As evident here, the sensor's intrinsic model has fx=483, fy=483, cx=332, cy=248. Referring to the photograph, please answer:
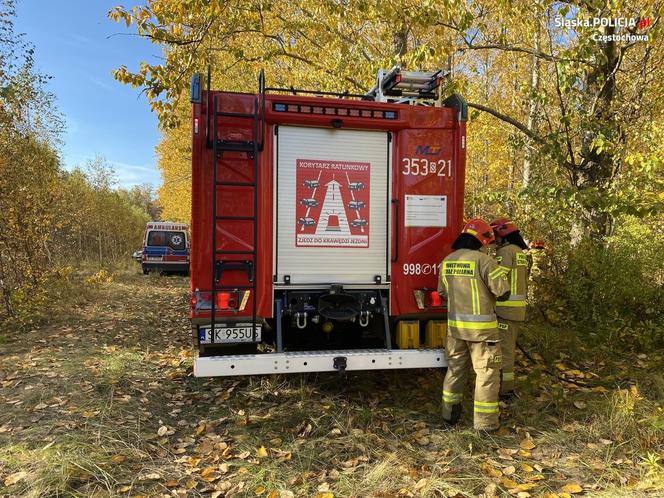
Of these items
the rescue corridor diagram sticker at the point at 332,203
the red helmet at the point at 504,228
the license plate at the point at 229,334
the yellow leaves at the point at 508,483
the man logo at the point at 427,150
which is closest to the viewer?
the yellow leaves at the point at 508,483

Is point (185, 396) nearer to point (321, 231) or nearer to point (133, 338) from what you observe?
point (321, 231)

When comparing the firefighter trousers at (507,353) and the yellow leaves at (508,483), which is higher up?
the firefighter trousers at (507,353)

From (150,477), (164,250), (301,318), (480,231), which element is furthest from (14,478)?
(164,250)

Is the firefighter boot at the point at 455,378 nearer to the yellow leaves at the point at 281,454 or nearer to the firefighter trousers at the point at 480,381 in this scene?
the firefighter trousers at the point at 480,381

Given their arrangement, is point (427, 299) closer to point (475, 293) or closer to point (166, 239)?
point (475, 293)

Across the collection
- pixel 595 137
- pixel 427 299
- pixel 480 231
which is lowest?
pixel 427 299

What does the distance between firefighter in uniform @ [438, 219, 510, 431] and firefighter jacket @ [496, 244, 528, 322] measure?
0.95 metres

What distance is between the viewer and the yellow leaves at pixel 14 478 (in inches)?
129

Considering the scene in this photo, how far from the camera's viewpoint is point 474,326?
4.25 m

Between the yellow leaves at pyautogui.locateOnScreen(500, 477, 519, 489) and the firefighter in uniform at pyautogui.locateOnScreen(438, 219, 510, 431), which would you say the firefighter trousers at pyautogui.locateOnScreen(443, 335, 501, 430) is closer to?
the firefighter in uniform at pyautogui.locateOnScreen(438, 219, 510, 431)

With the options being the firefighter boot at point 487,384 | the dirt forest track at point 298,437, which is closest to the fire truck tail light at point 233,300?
the dirt forest track at point 298,437

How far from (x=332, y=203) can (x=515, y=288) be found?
7.38 feet

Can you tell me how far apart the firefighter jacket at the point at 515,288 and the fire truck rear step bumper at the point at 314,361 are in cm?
115

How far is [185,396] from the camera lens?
17.3 feet
